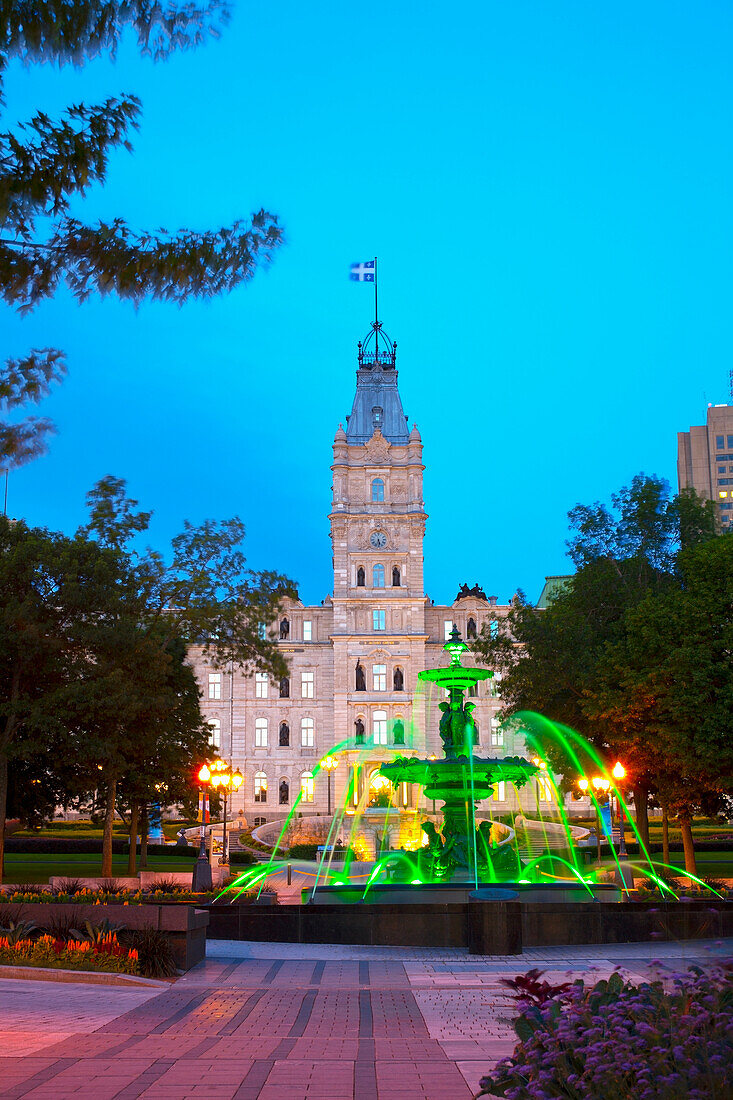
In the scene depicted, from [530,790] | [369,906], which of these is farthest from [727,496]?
[369,906]

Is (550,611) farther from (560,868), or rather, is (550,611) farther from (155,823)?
(155,823)

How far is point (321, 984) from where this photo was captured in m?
14.5

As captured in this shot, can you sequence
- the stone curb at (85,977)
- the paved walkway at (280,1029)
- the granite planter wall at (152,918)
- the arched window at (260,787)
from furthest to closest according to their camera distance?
the arched window at (260,787)
the granite planter wall at (152,918)
the stone curb at (85,977)
the paved walkway at (280,1029)

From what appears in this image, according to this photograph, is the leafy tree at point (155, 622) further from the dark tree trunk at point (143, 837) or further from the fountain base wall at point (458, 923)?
the fountain base wall at point (458, 923)

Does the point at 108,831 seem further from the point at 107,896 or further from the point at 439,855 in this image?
the point at 107,896

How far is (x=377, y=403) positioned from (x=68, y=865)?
46311mm

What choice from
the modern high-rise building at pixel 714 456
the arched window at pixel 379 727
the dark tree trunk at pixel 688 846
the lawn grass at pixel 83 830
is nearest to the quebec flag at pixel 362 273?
the arched window at pixel 379 727

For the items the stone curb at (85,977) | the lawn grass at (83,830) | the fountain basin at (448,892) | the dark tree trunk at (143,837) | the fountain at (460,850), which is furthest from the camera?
the lawn grass at (83,830)

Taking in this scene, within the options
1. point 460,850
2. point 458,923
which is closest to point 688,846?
point 460,850

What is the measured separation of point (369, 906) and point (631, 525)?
24.1m

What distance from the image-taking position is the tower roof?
7975cm

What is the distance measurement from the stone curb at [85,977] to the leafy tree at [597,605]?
23.0 m

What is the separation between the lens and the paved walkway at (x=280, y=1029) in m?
8.58

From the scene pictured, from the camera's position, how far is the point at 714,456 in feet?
512
